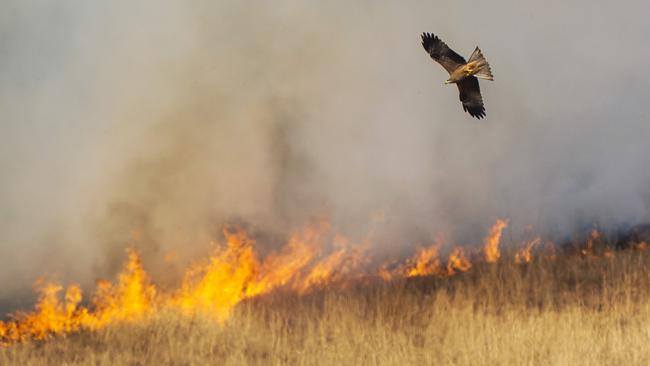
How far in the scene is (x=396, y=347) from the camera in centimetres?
884

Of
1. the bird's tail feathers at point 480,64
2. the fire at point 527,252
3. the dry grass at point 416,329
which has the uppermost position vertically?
the fire at point 527,252

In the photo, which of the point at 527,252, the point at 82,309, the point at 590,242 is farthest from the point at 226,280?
the point at 590,242

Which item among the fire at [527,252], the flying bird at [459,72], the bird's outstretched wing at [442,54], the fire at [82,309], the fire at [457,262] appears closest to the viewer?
the flying bird at [459,72]

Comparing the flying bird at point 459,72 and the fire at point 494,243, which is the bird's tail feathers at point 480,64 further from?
the fire at point 494,243

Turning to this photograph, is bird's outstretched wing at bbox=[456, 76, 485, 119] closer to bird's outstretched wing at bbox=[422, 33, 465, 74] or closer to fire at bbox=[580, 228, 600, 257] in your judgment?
bird's outstretched wing at bbox=[422, 33, 465, 74]

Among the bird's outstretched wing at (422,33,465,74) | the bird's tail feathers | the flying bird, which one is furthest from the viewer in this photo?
the bird's outstretched wing at (422,33,465,74)

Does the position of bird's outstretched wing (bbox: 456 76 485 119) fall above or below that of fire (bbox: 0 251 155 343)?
above

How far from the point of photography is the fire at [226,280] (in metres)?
10.5

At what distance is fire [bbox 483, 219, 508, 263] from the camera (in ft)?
42.0

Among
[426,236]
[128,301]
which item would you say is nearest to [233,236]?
[128,301]

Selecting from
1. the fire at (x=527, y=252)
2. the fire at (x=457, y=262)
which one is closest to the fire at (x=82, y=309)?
the fire at (x=457, y=262)

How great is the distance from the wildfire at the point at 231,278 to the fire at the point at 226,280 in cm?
1

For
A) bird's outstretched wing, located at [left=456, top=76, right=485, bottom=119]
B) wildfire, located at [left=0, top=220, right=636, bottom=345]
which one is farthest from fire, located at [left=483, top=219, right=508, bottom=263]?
bird's outstretched wing, located at [left=456, top=76, right=485, bottom=119]

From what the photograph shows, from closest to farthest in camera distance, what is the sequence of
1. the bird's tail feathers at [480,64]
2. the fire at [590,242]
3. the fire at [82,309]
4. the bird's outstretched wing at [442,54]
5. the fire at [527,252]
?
the bird's tail feathers at [480,64]
the bird's outstretched wing at [442,54]
the fire at [82,309]
the fire at [527,252]
the fire at [590,242]
